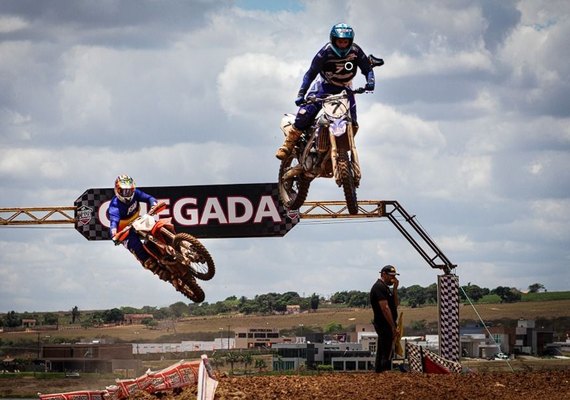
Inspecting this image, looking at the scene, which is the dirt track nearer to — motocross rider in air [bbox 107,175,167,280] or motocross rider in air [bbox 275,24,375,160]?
motocross rider in air [bbox 107,175,167,280]

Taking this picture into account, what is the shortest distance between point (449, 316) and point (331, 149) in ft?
47.6

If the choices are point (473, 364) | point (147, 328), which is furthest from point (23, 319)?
point (473, 364)

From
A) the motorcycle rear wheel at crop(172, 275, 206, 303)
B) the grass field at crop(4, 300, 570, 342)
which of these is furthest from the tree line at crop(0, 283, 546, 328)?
the motorcycle rear wheel at crop(172, 275, 206, 303)

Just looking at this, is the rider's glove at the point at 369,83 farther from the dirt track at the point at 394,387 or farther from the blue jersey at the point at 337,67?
the dirt track at the point at 394,387

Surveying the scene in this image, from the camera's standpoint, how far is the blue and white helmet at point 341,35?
27.1m

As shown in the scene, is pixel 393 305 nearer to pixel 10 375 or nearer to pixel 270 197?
pixel 270 197

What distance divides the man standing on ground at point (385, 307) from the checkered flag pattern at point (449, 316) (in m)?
10.1

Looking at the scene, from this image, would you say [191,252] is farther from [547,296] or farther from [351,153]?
[547,296]

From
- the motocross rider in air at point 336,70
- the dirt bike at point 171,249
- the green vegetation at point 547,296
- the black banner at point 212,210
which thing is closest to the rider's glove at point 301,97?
the motocross rider in air at point 336,70

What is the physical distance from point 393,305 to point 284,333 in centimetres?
2667

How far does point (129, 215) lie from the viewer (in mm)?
30422

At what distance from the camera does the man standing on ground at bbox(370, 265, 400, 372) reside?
29344 millimetres

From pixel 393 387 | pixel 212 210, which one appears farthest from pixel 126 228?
pixel 212 210

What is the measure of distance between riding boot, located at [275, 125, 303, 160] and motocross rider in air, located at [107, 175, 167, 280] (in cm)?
375
